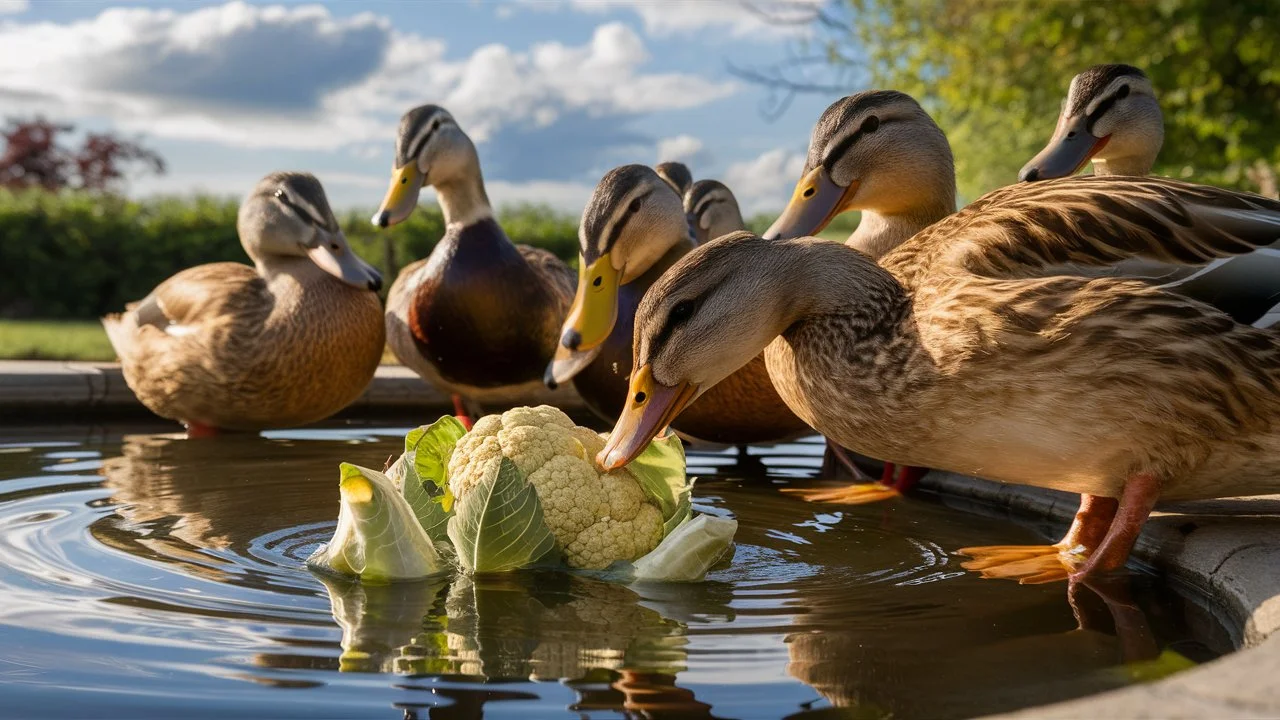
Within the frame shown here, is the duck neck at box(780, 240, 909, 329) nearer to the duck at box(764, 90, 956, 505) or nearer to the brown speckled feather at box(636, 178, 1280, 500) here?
the brown speckled feather at box(636, 178, 1280, 500)

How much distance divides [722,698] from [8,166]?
25537 millimetres

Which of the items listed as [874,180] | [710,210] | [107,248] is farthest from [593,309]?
[107,248]

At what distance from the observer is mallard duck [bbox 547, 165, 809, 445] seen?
4516 millimetres

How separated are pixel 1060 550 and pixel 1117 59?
12964 mm

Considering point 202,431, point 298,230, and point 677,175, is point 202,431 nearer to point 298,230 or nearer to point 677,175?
point 298,230

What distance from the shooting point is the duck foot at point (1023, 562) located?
10.1 feet

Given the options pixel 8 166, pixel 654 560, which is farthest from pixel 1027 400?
pixel 8 166

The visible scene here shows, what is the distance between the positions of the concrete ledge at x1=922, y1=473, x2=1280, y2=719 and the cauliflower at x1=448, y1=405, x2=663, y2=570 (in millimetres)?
1306

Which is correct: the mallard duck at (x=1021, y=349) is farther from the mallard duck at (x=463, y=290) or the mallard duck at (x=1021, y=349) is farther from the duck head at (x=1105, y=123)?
the mallard duck at (x=463, y=290)

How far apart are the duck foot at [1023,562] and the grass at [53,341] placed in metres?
7.36

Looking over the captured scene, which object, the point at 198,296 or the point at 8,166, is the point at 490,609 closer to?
the point at 198,296

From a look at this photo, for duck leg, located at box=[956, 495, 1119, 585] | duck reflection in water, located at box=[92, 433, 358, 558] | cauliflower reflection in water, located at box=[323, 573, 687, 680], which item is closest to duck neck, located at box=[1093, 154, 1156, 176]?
duck leg, located at box=[956, 495, 1119, 585]

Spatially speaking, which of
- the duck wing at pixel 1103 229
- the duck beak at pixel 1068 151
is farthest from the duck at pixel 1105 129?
the duck wing at pixel 1103 229

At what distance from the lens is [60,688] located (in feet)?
7.25
